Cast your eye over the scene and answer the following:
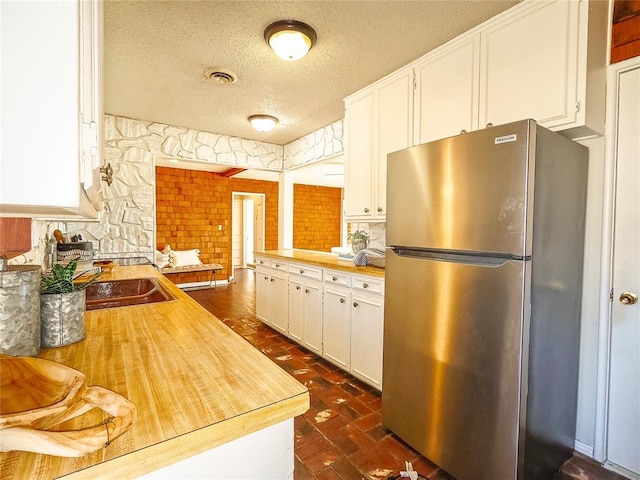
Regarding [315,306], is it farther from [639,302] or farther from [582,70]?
[582,70]

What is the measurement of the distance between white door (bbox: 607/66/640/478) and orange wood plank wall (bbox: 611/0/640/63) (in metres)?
0.10

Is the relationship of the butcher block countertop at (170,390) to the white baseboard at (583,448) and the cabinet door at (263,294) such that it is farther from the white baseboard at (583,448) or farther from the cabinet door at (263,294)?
the cabinet door at (263,294)

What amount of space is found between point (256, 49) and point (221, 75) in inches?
19.4

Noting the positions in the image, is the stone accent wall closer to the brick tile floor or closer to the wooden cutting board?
the brick tile floor

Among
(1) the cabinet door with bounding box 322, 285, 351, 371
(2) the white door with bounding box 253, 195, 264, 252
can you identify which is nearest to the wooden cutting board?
(1) the cabinet door with bounding box 322, 285, 351, 371

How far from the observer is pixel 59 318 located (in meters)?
0.94

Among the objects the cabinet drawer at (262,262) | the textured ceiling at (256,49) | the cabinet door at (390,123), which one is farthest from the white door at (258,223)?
the cabinet door at (390,123)

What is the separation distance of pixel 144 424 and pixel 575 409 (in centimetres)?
212

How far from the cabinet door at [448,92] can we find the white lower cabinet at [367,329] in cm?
110

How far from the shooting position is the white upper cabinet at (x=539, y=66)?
1487 millimetres

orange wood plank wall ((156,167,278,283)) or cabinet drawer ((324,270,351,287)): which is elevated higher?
orange wood plank wall ((156,167,278,283))

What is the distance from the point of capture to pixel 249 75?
8.18 ft

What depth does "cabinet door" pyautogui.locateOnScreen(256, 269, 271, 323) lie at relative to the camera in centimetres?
376

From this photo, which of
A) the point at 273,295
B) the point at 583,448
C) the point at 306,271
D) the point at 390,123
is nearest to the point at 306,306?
the point at 306,271
